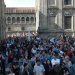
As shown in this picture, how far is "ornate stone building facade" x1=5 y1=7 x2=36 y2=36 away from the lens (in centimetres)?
11862

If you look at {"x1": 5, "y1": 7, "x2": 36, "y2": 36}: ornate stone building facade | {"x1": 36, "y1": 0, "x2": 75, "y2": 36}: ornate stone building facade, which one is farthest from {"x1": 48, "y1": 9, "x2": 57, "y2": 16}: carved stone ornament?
{"x1": 5, "y1": 7, "x2": 36, "y2": 36}: ornate stone building facade

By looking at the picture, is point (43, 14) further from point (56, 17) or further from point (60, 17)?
point (60, 17)

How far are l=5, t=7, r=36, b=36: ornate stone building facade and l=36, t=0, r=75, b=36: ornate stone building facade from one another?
6209cm

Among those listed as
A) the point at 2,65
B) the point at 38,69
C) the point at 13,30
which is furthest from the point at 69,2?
the point at 13,30

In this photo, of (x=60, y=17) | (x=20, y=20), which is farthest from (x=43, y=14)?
(x=20, y=20)

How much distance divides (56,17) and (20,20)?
6939 cm

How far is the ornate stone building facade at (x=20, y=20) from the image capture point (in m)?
119

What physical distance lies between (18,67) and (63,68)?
2.24 m

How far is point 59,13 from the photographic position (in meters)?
55.3

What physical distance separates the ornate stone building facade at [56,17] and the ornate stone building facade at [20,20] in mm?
62089

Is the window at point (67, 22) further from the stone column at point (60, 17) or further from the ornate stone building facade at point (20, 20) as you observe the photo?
the ornate stone building facade at point (20, 20)

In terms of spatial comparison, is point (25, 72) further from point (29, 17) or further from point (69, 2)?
point (29, 17)

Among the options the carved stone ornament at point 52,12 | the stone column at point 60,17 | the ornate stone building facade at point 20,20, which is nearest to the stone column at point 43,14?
the carved stone ornament at point 52,12

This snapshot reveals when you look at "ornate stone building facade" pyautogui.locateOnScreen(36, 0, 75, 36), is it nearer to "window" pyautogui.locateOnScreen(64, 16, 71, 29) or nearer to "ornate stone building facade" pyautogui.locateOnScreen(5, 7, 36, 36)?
"window" pyautogui.locateOnScreen(64, 16, 71, 29)
